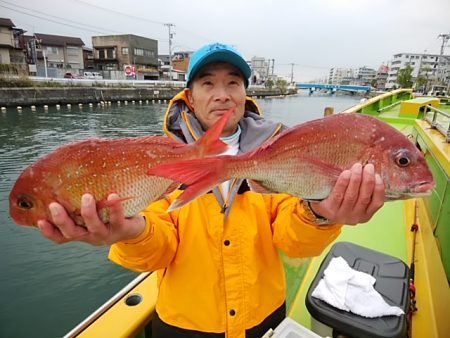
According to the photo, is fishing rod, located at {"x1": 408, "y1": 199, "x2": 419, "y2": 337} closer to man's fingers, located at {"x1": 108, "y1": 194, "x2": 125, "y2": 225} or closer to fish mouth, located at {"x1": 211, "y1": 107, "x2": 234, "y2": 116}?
fish mouth, located at {"x1": 211, "y1": 107, "x2": 234, "y2": 116}

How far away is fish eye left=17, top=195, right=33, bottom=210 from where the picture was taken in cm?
115

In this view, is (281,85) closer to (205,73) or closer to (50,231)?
(205,73)

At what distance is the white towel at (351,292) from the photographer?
1.95 m

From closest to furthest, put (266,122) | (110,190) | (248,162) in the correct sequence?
(110,190) < (248,162) < (266,122)

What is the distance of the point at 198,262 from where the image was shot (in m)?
1.68

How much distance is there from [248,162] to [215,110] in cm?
63

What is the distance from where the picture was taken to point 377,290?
2.16m

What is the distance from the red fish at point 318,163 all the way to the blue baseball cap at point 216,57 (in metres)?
0.73

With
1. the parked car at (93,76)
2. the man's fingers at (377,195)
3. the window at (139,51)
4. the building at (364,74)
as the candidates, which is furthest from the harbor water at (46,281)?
the building at (364,74)

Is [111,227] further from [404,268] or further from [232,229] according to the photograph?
[404,268]

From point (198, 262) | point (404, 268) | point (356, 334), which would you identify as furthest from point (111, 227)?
point (404, 268)

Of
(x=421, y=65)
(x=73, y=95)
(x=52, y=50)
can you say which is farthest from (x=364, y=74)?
(x=73, y=95)

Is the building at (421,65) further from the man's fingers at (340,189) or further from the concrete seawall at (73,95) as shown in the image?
the man's fingers at (340,189)

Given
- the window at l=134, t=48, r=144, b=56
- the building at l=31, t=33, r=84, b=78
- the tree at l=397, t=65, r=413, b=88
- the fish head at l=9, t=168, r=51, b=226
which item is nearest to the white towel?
the fish head at l=9, t=168, r=51, b=226
